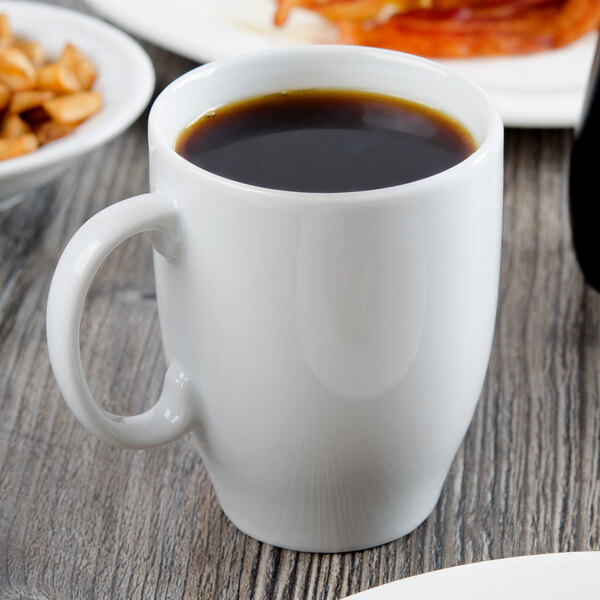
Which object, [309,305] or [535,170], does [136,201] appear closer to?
[309,305]

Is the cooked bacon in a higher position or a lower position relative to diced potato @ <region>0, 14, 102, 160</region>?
lower

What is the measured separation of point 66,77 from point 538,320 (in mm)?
509

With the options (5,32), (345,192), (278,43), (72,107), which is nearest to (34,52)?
(5,32)

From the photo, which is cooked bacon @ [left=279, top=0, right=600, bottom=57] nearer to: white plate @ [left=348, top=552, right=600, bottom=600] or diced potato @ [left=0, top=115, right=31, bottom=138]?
diced potato @ [left=0, top=115, right=31, bottom=138]

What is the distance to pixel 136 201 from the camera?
0.48m

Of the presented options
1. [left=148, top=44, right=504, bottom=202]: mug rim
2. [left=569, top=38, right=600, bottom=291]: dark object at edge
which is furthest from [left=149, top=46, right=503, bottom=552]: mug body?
[left=569, top=38, right=600, bottom=291]: dark object at edge

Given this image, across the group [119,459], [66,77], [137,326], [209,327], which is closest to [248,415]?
[209,327]

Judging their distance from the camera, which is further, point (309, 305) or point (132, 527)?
point (132, 527)

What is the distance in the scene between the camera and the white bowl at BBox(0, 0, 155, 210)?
2.65ft

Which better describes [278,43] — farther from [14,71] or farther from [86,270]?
[86,270]

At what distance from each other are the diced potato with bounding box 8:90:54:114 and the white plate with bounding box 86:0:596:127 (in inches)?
7.3

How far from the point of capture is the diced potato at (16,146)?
82 centimetres

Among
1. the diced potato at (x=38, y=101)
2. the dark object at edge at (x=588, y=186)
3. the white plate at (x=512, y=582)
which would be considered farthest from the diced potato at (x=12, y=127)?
the white plate at (x=512, y=582)

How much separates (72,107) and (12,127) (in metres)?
0.06
